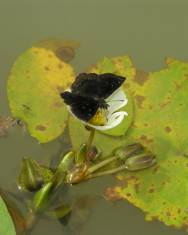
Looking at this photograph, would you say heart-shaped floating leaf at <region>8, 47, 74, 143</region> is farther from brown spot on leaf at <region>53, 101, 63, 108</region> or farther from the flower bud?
the flower bud

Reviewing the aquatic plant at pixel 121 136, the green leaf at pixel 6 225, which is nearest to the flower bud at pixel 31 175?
the aquatic plant at pixel 121 136

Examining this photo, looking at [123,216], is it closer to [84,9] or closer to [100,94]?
[100,94]

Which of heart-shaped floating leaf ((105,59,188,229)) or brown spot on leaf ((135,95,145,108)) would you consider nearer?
heart-shaped floating leaf ((105,59,188,229))

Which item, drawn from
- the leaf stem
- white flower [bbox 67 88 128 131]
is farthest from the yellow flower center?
the leaf stem

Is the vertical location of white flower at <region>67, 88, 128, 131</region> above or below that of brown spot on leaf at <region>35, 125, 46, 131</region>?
above

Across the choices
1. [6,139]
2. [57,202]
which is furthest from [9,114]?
[57,202]
